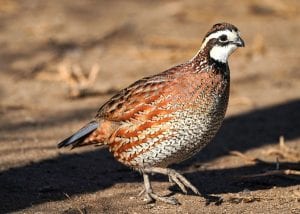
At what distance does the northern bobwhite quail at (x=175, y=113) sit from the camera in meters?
5.86

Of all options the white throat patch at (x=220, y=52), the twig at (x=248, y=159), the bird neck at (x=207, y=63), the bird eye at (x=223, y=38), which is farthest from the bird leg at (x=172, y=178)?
the twig at (x=248, y=159)

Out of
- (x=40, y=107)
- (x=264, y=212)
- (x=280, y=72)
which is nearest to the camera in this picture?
(x=264, y=212)

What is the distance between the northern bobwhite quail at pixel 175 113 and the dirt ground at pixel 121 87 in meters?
0.38

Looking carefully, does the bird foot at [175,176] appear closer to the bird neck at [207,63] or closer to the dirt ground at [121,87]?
the dirt ground at [121,87]

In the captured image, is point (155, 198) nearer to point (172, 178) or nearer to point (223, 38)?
point (172, 178)

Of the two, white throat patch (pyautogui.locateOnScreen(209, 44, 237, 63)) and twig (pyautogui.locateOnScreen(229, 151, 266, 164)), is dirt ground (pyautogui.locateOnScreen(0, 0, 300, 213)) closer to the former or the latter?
twig (pyautogui.locateOnScreen(229, 151, 266, 164))

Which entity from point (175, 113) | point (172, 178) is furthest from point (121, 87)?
point (175, 113)

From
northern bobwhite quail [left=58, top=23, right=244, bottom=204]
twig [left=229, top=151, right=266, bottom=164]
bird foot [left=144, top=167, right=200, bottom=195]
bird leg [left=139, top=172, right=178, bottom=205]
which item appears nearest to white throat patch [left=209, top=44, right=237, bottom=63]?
northern bobwhite quail [left=58, top=23, right=244, bottom=204]

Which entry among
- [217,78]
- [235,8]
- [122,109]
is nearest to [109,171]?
[122,109]

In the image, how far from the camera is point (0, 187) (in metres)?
6.38

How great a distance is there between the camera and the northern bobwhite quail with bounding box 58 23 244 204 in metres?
5.86

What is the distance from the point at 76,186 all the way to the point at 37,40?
5999mm

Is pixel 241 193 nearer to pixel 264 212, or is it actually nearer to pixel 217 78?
pixel 264 212

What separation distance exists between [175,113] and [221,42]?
0.67 m
